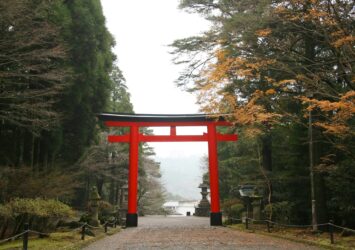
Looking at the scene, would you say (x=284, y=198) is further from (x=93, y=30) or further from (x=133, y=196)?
(x=93, y=30)

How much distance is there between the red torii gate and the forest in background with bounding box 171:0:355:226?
2.10 metres

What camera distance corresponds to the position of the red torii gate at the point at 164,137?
18344mm

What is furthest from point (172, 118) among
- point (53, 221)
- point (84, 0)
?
point (53, 221)

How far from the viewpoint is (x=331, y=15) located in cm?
837

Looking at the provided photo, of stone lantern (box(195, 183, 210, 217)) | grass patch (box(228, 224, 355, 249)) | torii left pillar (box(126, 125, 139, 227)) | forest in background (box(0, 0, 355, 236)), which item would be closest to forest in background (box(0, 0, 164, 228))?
forest in background (box(0, 0, 355, 236))

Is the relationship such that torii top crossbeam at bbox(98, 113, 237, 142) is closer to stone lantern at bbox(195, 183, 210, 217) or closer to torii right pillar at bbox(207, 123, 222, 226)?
torii right pillar at bbox(207, 123, 222, 226)

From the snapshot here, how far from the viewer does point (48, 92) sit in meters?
11.1

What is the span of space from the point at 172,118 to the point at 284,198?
7086mm

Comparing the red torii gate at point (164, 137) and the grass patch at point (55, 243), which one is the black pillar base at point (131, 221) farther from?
the grass patch at point (55, 243)

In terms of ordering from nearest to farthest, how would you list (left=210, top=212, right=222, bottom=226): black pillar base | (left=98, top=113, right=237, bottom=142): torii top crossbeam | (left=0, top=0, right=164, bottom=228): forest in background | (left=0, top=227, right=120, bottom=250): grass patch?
(left=0, top=227, right=120, bottom=250): grass patch < (left=0, top=0, right=164, bottom=228): forest in background < (left=210, top=212, right=222, bottom=226): black pillar base < (left=98, top=113, right=237, bottom=142): torii top crossbeam

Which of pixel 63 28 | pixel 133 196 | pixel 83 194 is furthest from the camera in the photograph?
pixel 83 194

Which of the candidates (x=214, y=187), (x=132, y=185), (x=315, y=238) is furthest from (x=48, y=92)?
(x=214, y=187)

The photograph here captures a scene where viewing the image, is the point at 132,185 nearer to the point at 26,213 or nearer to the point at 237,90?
the point at 237,90

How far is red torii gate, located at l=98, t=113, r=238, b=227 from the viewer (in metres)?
18.3
